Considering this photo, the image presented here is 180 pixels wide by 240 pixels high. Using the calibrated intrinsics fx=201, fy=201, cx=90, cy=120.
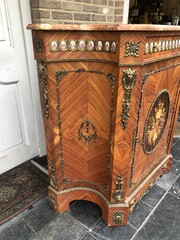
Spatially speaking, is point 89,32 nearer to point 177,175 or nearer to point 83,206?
point 83,206

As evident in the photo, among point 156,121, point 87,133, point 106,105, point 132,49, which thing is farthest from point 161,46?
point 87,133

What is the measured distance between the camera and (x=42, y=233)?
139 centimetres

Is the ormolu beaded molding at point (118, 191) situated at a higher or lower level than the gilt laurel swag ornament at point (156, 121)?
lower

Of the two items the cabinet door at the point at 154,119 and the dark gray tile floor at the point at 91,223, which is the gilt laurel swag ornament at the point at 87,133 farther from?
the dark gray tile floor at the point at 91,223

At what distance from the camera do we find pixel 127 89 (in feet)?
3.43

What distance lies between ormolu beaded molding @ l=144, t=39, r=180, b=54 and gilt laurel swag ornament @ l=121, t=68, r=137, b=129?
0.13m

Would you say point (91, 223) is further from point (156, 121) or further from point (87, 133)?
point (156, 121)

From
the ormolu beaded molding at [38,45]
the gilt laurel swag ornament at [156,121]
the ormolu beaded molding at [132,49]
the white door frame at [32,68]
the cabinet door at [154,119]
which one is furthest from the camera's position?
the white door frame at [32,68]

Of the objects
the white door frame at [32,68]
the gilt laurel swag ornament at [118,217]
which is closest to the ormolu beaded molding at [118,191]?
the gilt laurel swag ornament at [118,217]

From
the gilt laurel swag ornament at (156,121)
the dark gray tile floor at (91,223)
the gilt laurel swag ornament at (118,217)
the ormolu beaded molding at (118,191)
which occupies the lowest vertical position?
the dark gray tile floor at (91,223)

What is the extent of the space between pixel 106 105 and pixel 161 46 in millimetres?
440

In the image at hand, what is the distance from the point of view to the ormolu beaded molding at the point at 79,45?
3.35ft

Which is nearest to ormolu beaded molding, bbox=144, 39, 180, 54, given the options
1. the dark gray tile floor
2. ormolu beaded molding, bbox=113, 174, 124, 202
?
ormolu beaded molding, bbox=113, 174, 124, 202

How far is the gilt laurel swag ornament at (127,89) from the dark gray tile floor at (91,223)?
795mm
